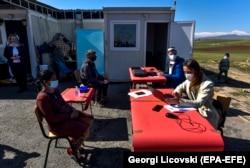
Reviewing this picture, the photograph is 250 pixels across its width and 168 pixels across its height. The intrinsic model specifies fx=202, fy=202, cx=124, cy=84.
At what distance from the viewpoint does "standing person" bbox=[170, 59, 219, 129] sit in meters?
2.70

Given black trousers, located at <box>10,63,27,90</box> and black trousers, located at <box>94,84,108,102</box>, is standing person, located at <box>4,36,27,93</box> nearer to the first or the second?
black trousers, located at <box>10,63,27,90</box>

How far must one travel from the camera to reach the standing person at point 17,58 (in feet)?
20.4

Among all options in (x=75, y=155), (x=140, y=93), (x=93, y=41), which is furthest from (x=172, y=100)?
(x=93, y=41)

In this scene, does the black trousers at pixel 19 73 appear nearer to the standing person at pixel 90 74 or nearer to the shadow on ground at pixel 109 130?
the standing person at pixel 90 74

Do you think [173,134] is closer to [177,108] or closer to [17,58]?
[177,108]

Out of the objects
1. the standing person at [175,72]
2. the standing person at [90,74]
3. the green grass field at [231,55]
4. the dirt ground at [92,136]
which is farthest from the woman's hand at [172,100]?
the green grass field at [231,55]

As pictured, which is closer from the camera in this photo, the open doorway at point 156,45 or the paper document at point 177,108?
the paper document at point 177,108

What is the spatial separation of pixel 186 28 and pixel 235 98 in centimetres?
286

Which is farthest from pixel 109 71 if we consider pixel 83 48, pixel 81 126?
pixel 81 126

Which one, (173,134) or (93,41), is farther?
(93,41)

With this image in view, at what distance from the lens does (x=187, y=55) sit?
7.29 metres

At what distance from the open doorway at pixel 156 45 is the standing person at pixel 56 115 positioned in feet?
20.4

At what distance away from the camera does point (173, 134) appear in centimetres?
198

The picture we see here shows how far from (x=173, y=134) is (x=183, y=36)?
586 cm
